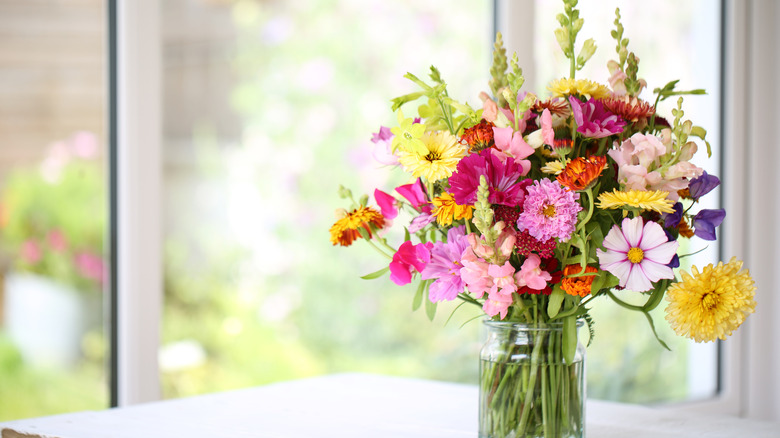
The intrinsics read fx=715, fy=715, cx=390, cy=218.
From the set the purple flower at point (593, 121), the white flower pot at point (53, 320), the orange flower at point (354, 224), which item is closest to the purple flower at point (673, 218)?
the purple flower at point (593, 121)

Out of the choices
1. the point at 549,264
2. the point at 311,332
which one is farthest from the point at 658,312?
the point at 549,264

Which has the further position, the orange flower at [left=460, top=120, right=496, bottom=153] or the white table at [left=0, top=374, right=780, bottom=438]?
the white table at [left=0, top=374, right=780, bottom=438]

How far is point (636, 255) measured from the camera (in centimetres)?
75

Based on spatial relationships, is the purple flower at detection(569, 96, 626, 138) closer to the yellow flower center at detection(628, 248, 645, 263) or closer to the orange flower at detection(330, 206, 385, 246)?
the yellow flower center at detection(628, 248, 645, 263)

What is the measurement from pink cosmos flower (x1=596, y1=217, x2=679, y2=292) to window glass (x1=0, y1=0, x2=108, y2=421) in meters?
1.02

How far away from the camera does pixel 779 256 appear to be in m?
2.04

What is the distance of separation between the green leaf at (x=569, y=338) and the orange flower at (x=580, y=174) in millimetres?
177

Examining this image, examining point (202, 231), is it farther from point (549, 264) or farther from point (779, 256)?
point (779, 256)

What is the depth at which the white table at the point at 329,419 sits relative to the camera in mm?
953

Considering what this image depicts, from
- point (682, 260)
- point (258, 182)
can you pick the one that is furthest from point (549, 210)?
point (682, 260)

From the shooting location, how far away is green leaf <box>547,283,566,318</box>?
0.80m

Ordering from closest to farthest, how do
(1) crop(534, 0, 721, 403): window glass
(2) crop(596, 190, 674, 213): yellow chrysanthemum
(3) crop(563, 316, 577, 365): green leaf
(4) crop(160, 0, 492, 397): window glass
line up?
(2) crop(596, 190, 674, 213): yellow chrysanthemum → (3) crop(563, 316, 577, 365): green leaf → (4) crop(160, 0, 492, 397): window glass → (1) crop(534, 0, 721, 403): window glass

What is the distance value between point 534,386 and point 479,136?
299 mm

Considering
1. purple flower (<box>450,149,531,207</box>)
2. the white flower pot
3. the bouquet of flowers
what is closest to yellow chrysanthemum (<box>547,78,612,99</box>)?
the bouquet of flowers
